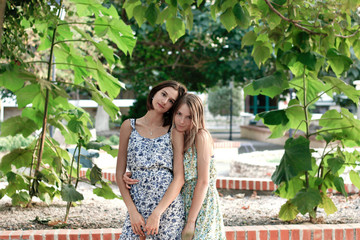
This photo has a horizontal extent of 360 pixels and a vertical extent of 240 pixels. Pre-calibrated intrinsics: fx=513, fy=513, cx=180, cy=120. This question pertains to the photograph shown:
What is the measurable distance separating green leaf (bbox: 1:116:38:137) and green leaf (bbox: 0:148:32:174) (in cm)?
27

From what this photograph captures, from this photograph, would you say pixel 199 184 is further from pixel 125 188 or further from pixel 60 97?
pixel 60 97

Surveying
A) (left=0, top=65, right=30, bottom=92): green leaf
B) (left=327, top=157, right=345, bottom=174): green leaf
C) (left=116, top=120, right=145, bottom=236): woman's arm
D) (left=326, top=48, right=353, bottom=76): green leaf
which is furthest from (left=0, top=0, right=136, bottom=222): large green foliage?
(left=327, top=157, right=345, bottom=174): green leaf

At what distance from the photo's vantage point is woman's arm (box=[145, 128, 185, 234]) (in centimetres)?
252

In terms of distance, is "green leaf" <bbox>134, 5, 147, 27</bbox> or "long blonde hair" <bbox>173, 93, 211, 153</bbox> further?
"green leaf" <bbox>134, 5, 147, 27</bbox>

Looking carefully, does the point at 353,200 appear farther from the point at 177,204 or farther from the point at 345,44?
the point at 177,204

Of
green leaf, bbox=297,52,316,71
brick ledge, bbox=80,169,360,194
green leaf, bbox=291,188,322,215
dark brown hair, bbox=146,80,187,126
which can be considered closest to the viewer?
dark brown hair, bbox=146,80,187,126

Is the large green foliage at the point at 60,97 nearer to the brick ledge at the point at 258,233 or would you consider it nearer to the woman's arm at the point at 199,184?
the brick ledge at the point at 258,233

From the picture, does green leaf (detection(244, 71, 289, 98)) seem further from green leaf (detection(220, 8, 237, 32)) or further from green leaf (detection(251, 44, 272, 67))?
green leaf (detection(220, 8, 237, 32))

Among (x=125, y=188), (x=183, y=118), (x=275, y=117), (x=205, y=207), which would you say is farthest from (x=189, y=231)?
(x=275, y=117)

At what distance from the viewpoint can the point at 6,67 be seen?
2.85 metres

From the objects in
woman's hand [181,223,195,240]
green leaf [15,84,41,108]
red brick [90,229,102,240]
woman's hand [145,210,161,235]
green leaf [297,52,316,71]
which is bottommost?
red brick [90,229,102,240]

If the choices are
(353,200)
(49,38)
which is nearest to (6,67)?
(49,38)

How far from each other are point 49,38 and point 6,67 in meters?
1.58

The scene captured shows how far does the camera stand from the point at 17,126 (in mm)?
3879
